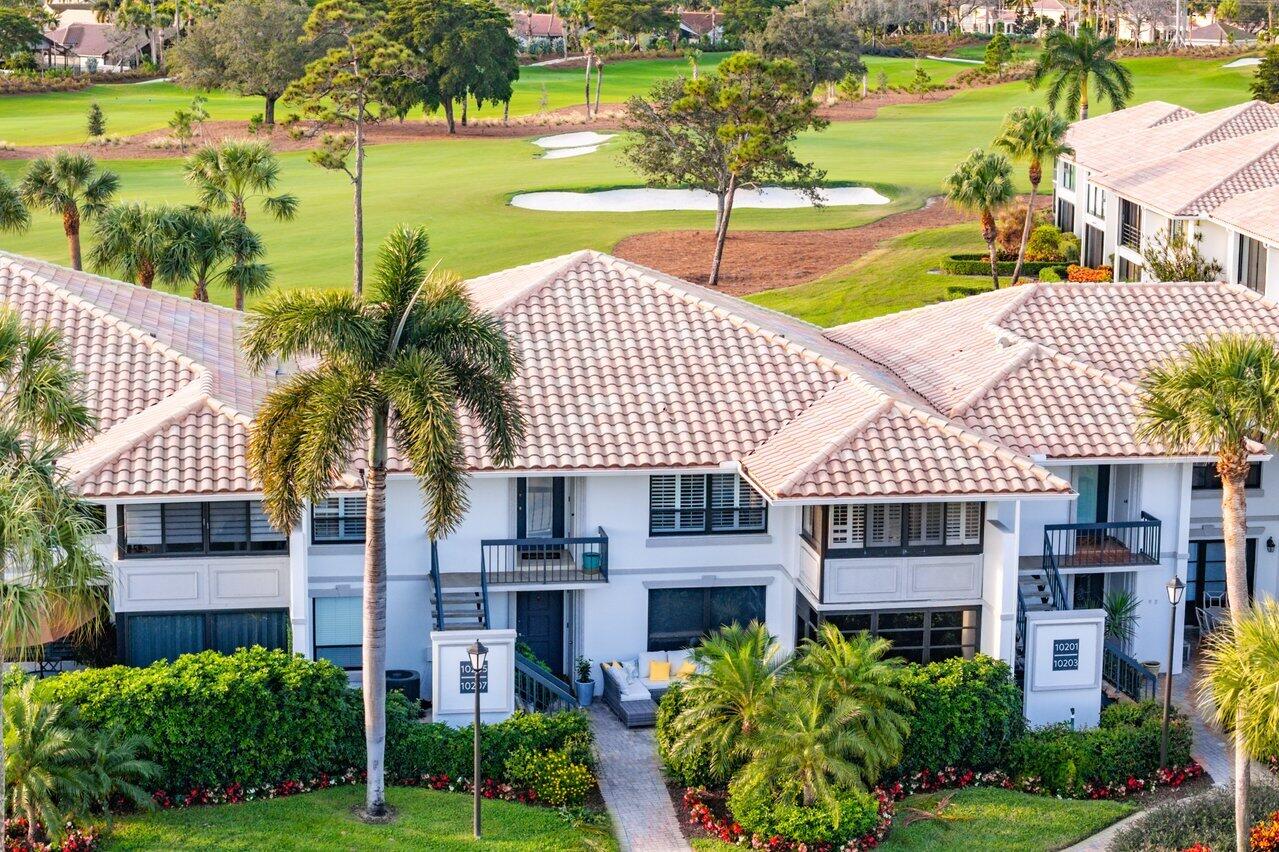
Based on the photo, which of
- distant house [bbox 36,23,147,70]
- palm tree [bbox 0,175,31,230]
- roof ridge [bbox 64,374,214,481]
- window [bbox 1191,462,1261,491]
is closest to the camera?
roof ridge [bbox 64,374,214,481]

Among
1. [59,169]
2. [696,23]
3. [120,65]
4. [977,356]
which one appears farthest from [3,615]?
[696,23]

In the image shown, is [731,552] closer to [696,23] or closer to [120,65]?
[120,65]

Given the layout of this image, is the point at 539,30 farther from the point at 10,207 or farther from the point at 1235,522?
the point at 1235,522

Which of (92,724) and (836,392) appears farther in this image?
(836,392)

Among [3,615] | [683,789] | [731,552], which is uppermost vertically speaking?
[3,615]

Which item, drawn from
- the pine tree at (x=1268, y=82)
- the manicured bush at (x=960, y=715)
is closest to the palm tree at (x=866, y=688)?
the manicured bush at (x=960, y=715)

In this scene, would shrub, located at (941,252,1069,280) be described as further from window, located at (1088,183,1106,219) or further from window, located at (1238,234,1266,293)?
window, located at (1238,234,1266,293)

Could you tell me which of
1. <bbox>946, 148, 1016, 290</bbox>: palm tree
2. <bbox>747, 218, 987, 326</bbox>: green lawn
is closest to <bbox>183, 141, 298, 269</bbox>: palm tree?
<bbox>747, 218, 987, 326</bbox>: green lawn

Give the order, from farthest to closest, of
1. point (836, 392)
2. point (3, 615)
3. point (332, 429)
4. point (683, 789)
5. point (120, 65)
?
point (120, 65)
point (836, 392)
point (683, 789)
point (332, 429)
point (3, 615)
